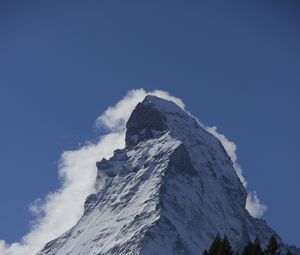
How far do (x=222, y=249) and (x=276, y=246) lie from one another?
4843 millimetres

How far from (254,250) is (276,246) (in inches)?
104

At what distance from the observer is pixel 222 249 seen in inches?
3332

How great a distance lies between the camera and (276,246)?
283ft

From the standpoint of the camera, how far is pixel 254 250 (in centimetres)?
8450

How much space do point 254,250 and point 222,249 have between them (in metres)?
2.58
